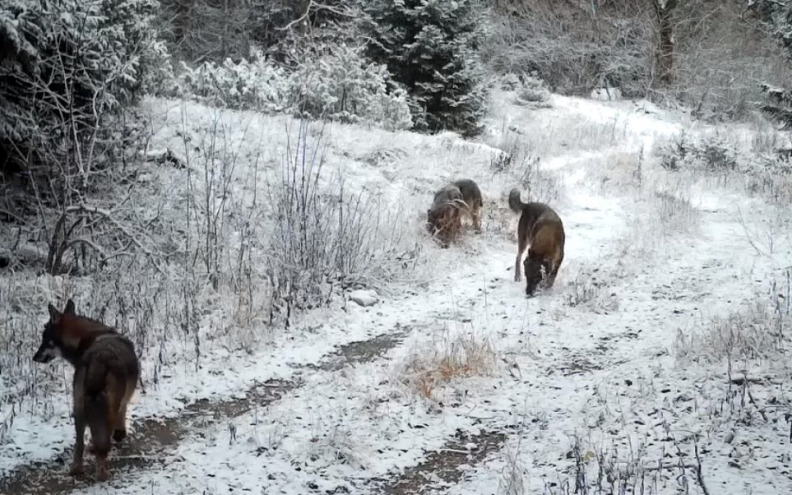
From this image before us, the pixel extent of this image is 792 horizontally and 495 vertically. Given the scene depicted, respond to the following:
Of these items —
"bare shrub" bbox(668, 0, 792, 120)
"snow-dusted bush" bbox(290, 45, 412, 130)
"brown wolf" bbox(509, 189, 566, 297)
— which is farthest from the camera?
"bare shrub" bbox(668, 0, 792, 120)

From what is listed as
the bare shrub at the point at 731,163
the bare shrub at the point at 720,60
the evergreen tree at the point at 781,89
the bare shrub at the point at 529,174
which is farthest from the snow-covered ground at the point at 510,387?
the bare shrub at the point at 720,60

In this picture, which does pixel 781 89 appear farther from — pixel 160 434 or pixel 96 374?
pixel 96 374

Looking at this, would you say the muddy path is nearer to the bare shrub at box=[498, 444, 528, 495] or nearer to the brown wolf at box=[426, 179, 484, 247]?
the bare shrub at box=[498, 444, 528, 495]

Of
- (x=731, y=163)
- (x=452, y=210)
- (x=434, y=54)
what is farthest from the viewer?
(x=434, y=54)

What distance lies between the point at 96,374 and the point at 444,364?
2.96 metres

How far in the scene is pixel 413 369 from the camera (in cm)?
618

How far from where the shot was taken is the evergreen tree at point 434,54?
1777 centimetres

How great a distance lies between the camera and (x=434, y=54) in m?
18.0

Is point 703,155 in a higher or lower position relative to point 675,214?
higher

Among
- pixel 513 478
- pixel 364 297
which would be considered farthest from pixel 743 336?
pixel 364 297

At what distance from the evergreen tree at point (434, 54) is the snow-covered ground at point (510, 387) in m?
8.20

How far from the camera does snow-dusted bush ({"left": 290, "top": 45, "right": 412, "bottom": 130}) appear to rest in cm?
1596

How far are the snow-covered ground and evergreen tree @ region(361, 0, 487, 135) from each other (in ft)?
26.9

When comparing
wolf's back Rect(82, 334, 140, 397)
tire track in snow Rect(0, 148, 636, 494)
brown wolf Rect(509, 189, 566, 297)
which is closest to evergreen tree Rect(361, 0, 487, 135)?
brown wolf Rect(509, 189, 566, 297)
